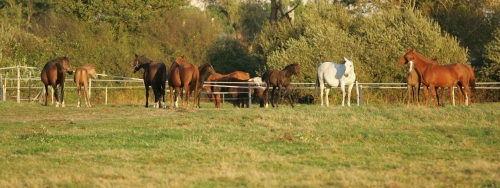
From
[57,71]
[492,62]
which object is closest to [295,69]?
[57,71]

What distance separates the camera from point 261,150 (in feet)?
45.6

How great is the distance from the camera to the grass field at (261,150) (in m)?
10.8

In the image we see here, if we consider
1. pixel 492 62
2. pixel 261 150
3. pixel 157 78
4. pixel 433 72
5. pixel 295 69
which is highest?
pixel 492 62

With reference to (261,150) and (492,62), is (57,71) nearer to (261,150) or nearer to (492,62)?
(261,150)

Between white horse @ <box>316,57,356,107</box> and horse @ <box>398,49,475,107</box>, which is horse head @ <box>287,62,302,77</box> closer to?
white horse @ <box>316,57,356,107</box>

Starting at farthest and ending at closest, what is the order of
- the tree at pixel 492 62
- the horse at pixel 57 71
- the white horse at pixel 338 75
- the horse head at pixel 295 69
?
the tree at pixel 492 62
the horse head at pixel 295 69
the horse at pixel 57 71
the white horse at pixel 338 75

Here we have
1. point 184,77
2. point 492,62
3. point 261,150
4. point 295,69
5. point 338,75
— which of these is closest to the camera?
A: point 261,150

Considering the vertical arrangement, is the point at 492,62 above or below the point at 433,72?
above

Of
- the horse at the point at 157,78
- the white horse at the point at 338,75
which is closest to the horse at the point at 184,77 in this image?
the horse at the point at 157,78

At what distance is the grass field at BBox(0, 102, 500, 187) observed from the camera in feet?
35.3

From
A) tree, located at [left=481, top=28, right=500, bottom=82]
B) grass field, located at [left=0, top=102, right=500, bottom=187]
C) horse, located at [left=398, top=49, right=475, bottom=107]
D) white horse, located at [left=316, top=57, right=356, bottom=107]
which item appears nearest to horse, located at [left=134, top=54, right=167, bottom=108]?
white horse, located at [left=316, top=57, right=356, bottom=107]

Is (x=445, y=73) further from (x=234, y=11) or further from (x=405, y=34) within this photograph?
(x=234, y=11)

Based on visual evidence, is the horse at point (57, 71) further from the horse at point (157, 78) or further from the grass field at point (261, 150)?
the grass field at point (261, 150)

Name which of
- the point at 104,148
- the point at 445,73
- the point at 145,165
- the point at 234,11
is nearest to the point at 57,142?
the point at 104,148
